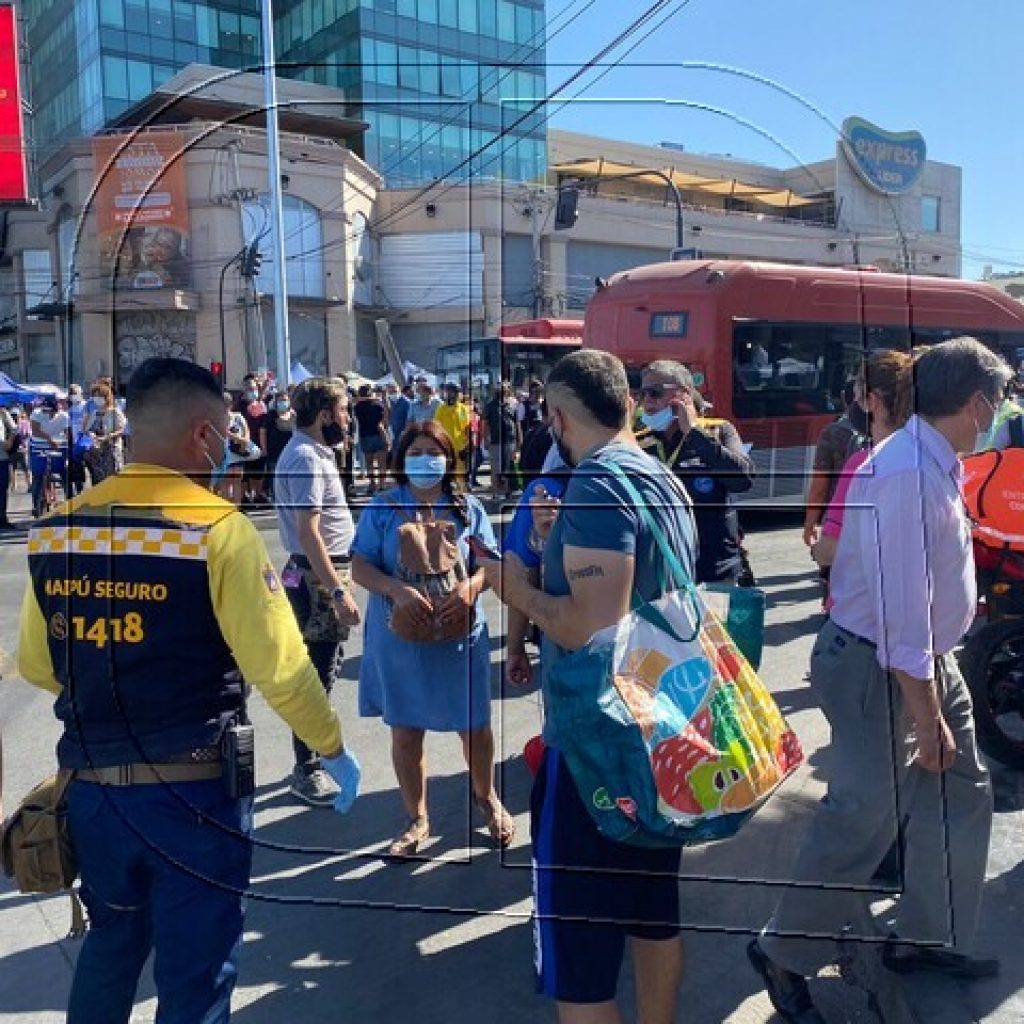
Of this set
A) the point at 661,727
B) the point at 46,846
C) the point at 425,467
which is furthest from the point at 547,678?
the point at 425,467

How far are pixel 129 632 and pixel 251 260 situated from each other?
1.28 m

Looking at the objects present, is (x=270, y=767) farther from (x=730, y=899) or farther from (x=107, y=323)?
(x=107, y=323)

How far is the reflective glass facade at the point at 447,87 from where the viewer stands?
8.46ft

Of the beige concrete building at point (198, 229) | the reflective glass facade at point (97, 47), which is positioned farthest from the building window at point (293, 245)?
the reflective glass facade at point (97, 47)

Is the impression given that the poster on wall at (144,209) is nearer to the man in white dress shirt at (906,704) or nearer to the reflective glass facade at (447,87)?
the reflective glass facade at (447,87)

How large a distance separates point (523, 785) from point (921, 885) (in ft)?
6.12

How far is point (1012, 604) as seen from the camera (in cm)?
402

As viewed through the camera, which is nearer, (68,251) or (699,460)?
(68,251)

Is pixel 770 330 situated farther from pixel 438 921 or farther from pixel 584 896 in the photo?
pixel 584 896

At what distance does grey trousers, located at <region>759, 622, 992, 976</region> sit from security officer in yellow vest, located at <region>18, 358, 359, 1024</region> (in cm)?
138

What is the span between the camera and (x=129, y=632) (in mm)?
1889

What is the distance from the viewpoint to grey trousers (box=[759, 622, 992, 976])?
7.95ft

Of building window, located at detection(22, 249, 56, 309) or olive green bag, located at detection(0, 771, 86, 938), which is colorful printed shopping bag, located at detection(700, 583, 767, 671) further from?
building window, located at detection(22, 249, 56, 309)

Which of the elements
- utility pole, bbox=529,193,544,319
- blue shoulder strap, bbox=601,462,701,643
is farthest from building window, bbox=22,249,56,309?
blue shoulder strap, bbox=601,462,701,643
